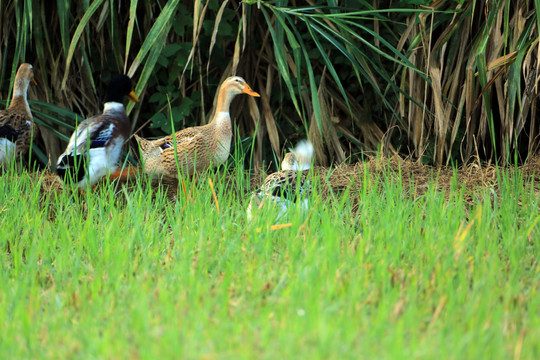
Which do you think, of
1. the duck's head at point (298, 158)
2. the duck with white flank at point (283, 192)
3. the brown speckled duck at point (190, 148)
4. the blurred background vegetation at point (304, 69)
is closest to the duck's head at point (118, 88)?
the blurred background vegetation at point (304, 69)

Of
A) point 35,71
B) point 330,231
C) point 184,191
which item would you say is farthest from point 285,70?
point 35,71

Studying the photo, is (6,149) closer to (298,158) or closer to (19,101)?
(19,101)

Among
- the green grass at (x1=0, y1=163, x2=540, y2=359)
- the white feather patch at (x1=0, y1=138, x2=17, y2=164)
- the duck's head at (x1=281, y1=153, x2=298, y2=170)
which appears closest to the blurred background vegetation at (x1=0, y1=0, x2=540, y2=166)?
the duck's head at (x1=281, y1=153, x2=298, y2=170)

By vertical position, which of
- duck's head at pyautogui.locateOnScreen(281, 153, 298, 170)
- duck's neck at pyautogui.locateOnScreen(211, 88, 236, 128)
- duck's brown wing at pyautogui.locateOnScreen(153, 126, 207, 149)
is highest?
duck's neck at pyautogui.locateOnScreen(211, 88, 236, 128)

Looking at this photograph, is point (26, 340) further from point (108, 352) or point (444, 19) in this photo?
point (444, 19)

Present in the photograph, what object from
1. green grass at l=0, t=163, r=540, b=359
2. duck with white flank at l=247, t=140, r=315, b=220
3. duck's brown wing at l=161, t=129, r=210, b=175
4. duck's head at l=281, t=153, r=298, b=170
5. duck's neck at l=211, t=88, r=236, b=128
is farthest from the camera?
duck's neck at l=211, t=88, r=236, b=128

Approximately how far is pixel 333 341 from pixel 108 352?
60 centimetres

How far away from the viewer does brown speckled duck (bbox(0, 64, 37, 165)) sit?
4.77 metres

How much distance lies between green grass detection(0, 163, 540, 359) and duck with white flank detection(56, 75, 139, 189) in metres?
0.55

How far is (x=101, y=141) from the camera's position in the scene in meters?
4.61

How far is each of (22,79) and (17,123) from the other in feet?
1.26

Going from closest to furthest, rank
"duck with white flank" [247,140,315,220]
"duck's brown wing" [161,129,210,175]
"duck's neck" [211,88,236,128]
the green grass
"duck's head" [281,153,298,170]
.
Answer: the green grass
"duck with white flank" [247,140,315,220]
"duck's head" [281,153,298,170]
"duck's brown wing" [161,129,210,175]
"duck's neck" [211,88,236,128]

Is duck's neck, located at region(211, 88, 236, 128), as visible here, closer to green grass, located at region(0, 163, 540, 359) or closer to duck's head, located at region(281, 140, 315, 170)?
duck's head, located at region(281, 140, 315, 170)

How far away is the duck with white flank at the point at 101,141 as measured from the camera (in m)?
4.31
